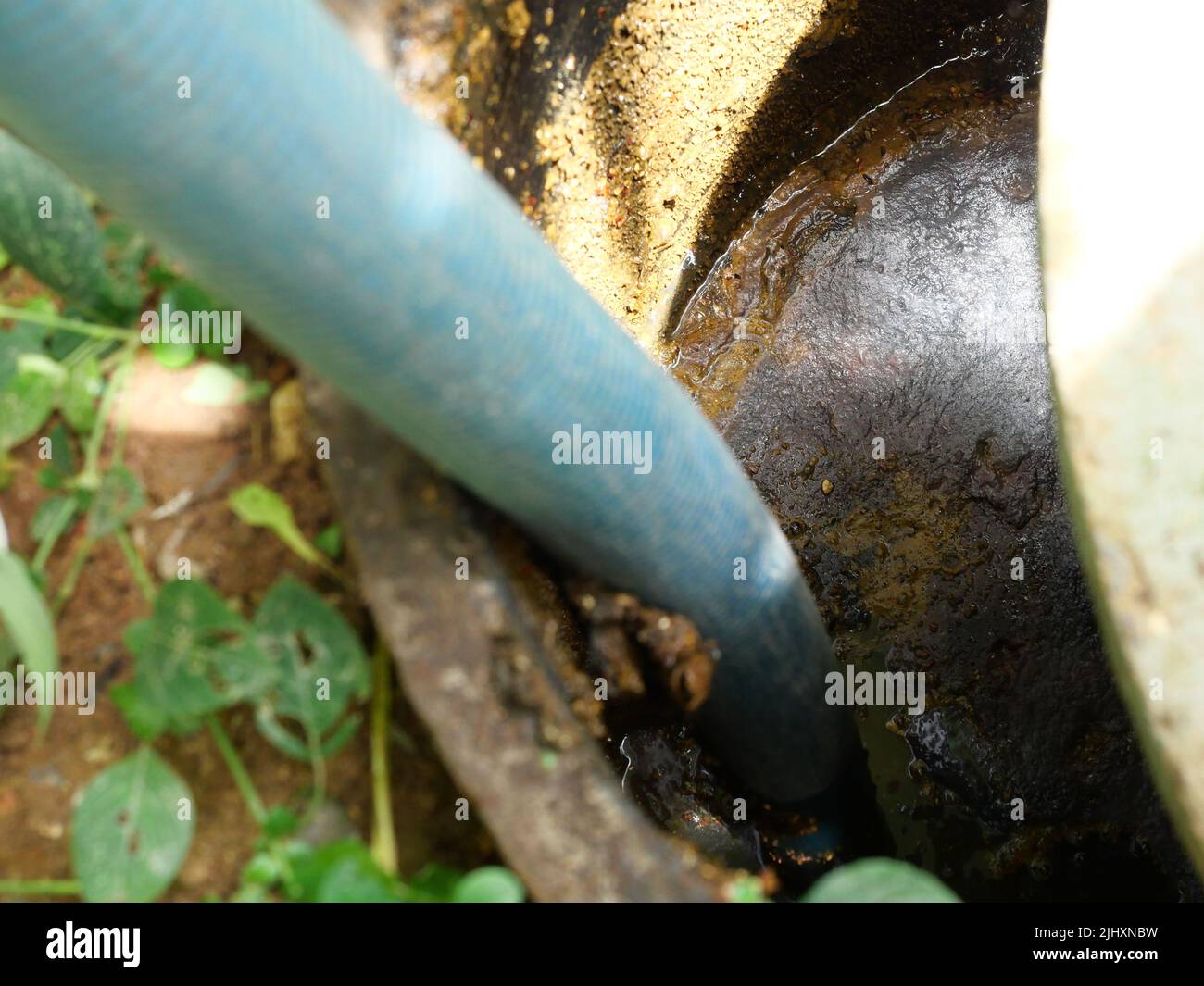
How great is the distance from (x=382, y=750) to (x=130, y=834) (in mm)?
335

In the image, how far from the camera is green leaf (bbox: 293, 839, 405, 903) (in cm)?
119

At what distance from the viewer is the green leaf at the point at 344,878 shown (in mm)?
1193

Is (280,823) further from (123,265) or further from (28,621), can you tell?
(123,265)

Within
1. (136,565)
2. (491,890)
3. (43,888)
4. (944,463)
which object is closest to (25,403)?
(136,565)

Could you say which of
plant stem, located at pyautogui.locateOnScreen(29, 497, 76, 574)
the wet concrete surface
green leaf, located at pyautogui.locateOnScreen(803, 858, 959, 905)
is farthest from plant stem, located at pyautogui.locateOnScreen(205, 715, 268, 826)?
the wet concrete surface

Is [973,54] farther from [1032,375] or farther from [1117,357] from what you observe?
[1117,357]

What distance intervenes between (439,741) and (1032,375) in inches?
82.7

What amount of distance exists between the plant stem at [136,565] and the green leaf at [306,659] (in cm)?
21

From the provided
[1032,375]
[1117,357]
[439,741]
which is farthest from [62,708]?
[1032,375]

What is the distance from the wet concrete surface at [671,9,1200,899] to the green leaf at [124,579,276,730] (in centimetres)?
157

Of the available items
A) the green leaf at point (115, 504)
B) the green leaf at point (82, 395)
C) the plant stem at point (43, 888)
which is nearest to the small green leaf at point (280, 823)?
the plant stem at point (43, 888)

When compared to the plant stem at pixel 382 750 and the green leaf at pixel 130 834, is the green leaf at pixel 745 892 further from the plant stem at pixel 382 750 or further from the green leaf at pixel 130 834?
the green leaf at pixel 130 834

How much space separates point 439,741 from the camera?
1189 mm

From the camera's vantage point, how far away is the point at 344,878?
120 cm
